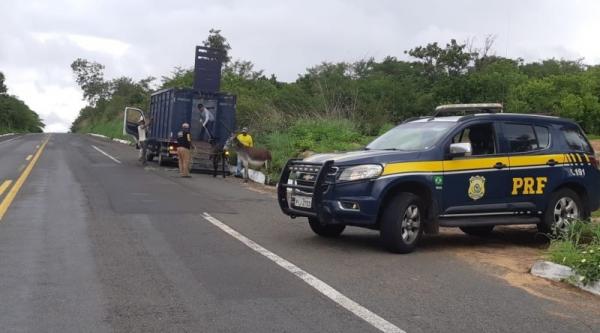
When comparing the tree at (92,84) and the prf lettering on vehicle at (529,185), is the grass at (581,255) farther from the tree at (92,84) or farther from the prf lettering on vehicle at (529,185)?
the tree at (92,84)

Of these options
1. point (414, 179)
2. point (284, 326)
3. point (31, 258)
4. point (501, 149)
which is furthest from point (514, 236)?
point (31, 258)

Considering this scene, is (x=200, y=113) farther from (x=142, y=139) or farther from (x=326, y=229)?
(x=326, y=229)

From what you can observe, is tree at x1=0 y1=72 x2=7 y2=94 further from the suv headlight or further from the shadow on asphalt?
the suv headlight

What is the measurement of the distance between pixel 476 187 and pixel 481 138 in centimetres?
81

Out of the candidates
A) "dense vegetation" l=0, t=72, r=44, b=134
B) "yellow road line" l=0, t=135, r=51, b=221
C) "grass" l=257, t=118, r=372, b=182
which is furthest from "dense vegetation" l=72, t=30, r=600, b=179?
"dense vegetation" l=0, t=72, r=44, b=134

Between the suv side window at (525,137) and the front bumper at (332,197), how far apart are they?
2505 mm

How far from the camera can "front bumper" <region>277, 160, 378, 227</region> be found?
28.3 feet

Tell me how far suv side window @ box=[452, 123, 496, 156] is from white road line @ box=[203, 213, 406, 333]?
10.6ft

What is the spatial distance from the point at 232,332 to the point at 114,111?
3069 inches

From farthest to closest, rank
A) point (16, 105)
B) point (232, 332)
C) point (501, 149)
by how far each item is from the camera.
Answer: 1. point (16, 105)
2. point (501, 149)
3. point (232, 332)

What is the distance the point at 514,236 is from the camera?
433 inches

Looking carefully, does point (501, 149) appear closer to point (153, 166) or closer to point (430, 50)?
point (153, 166)

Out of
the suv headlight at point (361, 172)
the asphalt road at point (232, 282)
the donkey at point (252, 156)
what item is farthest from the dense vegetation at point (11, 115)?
the suv headlight at point (361, 172)

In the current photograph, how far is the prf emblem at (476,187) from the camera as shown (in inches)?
364
